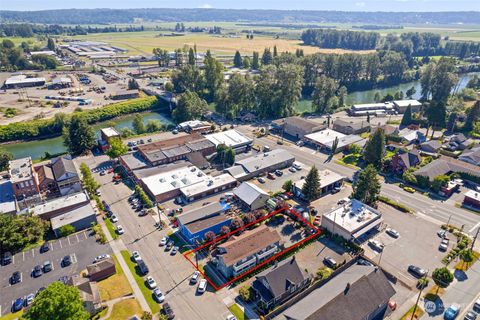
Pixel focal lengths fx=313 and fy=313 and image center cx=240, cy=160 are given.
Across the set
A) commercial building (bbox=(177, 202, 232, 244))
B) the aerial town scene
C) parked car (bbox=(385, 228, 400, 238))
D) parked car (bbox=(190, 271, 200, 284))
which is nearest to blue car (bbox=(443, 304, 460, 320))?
the aerial town scene

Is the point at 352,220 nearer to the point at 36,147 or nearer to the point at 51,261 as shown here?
the point at 51,261

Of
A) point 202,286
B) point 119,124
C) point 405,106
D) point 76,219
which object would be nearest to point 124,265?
point 202,286

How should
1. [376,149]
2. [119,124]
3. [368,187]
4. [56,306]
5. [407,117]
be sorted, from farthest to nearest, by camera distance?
[119,124]
[407,117]
[376,149]
[368,187]
[56,306]

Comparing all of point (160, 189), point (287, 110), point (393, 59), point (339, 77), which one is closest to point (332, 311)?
point (160, 189)

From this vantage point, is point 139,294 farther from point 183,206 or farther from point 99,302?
point 183,206

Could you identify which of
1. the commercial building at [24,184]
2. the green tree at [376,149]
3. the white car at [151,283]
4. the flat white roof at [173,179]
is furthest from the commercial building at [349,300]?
the commercial building at [24,184]

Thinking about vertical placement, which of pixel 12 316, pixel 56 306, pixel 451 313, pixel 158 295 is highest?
pixel 56 306
